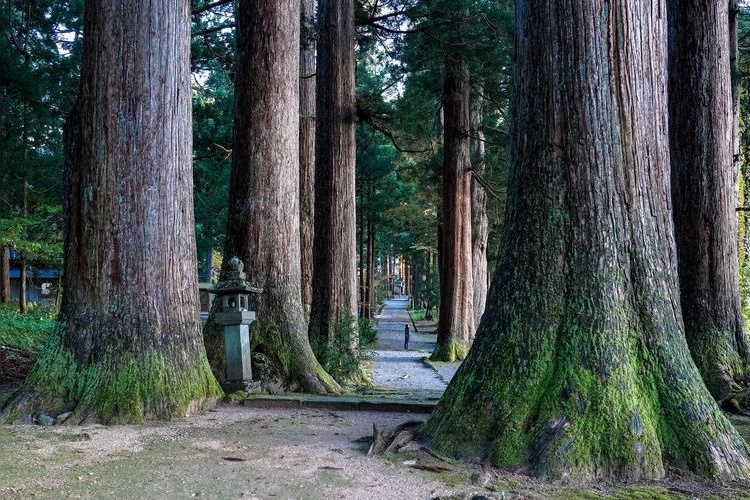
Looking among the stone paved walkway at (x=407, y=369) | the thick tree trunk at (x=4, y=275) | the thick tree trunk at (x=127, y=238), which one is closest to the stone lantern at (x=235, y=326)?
the thick tree trunk at (x=127, y=238)

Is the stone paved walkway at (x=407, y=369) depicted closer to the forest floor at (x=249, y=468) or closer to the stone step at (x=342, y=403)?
the stone step at (x=342, y=403)

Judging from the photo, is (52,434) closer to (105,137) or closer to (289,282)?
(105,137)

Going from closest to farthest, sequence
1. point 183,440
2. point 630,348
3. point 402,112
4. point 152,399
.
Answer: point 630,348 → point 183,440 → point 152,399 → point 402,112

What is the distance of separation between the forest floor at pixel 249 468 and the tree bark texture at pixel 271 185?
2159mm

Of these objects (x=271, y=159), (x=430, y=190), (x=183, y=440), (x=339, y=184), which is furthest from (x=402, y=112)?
Answer: (x=183, y=440)

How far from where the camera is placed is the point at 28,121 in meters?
18.3

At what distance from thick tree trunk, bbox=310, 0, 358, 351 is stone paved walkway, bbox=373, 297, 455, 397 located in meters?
1.56

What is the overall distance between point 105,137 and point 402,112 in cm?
940

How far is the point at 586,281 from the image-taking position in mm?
4102

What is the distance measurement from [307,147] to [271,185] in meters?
5.28

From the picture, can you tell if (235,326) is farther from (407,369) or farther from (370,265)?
(370,265)

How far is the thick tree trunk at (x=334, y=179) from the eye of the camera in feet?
39.0

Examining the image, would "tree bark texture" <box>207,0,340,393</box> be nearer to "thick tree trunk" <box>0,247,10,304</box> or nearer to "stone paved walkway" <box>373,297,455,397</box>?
"stone paved walkway" <box>373,297,455,397</box>

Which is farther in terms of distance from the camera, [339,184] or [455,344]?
[455,344]
